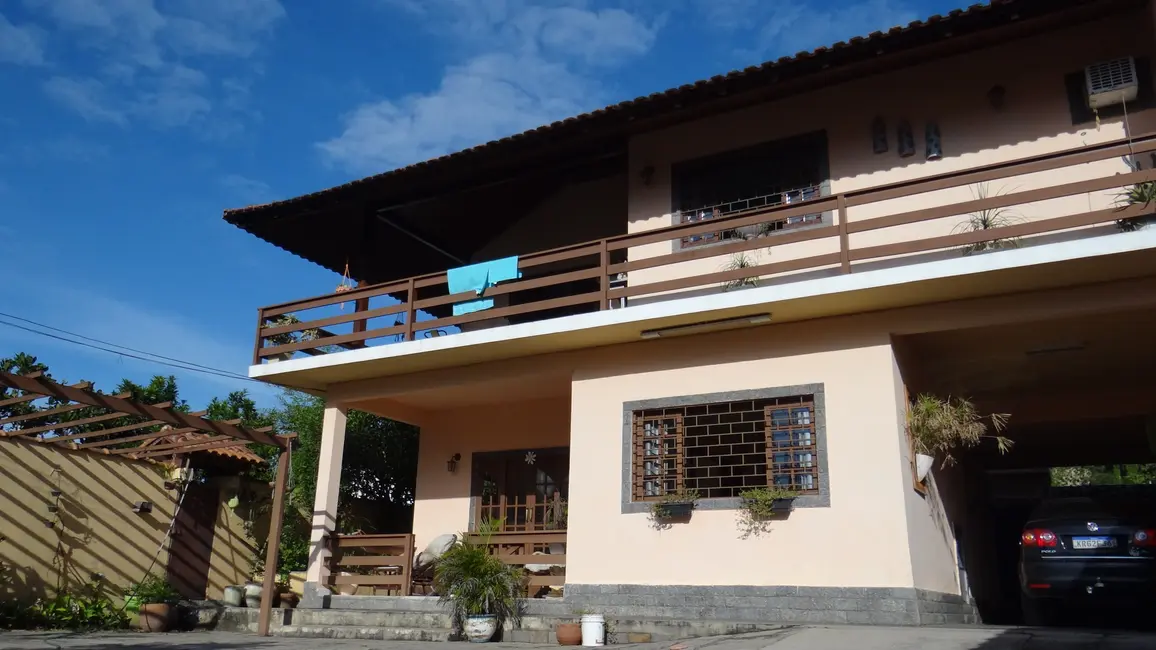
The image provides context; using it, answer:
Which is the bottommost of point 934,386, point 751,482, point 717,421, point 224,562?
point 224,562

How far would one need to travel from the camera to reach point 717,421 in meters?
10.3

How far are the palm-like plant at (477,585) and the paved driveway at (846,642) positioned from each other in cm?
47

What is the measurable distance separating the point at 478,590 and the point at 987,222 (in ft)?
22.4

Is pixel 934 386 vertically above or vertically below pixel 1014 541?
above

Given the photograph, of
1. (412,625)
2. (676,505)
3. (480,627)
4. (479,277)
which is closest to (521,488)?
(412,625)

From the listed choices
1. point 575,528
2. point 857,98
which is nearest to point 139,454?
point 575,528

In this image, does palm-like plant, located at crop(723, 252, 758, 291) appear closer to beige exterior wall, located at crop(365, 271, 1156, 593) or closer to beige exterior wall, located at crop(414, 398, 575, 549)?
beige exterior wall, located at crop(365, 271, 1156, 593)

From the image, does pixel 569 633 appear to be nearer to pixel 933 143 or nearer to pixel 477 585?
pixel 477 585

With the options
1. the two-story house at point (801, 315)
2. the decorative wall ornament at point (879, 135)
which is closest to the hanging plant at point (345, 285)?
the two-story house at point (801, 315)

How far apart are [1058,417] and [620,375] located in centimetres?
639

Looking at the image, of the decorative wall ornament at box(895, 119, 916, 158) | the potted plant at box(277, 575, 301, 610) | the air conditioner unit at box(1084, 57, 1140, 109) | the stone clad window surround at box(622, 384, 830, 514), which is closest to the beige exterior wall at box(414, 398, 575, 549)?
the potted plant at box(277, 575, 301, 610)

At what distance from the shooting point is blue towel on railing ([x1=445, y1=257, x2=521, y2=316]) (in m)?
11.6

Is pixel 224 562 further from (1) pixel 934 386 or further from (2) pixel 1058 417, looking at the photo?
(2) pixel 1058 417

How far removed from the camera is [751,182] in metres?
11.5
